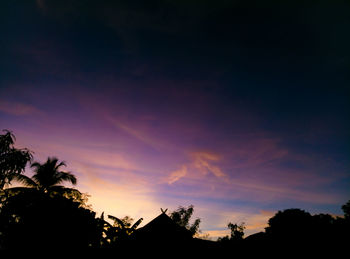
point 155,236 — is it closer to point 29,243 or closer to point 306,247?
point 29,243

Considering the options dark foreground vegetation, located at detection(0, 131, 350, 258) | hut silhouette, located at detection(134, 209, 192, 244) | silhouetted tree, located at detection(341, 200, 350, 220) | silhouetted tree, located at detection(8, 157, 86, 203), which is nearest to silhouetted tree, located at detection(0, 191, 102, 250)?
dark foreground vegetation, located at detection(0, 131, 350, 258)

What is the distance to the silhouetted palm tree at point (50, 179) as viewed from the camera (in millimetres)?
21703

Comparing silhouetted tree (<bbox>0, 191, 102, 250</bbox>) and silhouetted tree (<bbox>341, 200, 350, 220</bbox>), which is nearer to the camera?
silhouetted tree (<bbox>0, 191, 102, 250</bbox>)

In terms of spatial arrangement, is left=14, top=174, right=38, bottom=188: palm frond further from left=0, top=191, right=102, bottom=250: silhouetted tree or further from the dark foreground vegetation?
left=0, top=191, right=102, bottom=250: silhouetted tree

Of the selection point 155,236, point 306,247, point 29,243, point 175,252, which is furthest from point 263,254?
point 29,243

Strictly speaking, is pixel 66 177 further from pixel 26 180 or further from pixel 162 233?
pixel 162 233

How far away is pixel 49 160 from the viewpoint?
76.9ft

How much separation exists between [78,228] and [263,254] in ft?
36.9

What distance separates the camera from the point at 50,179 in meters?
22.5

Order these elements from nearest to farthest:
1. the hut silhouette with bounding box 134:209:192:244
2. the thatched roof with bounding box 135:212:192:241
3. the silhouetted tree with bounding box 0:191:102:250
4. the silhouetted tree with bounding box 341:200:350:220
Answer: the silhouetted tree with bounding box 0:191:102:250 → the hut silhouette with bounding box 134:209:192:244 → the thatched roof with bounding box 135:212:192:241 → the silhouetted tree with bounding box 341:200:350:220

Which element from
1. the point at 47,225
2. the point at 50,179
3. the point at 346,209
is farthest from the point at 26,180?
the point at 346,209

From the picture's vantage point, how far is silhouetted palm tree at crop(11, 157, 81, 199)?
21703 millimetres

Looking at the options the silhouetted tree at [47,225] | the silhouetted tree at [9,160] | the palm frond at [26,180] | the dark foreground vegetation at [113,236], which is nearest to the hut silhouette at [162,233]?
the dark foreground vegetation at [113,236]

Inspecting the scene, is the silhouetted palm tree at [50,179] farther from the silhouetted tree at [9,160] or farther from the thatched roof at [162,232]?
the thatched roof at [162,232]
